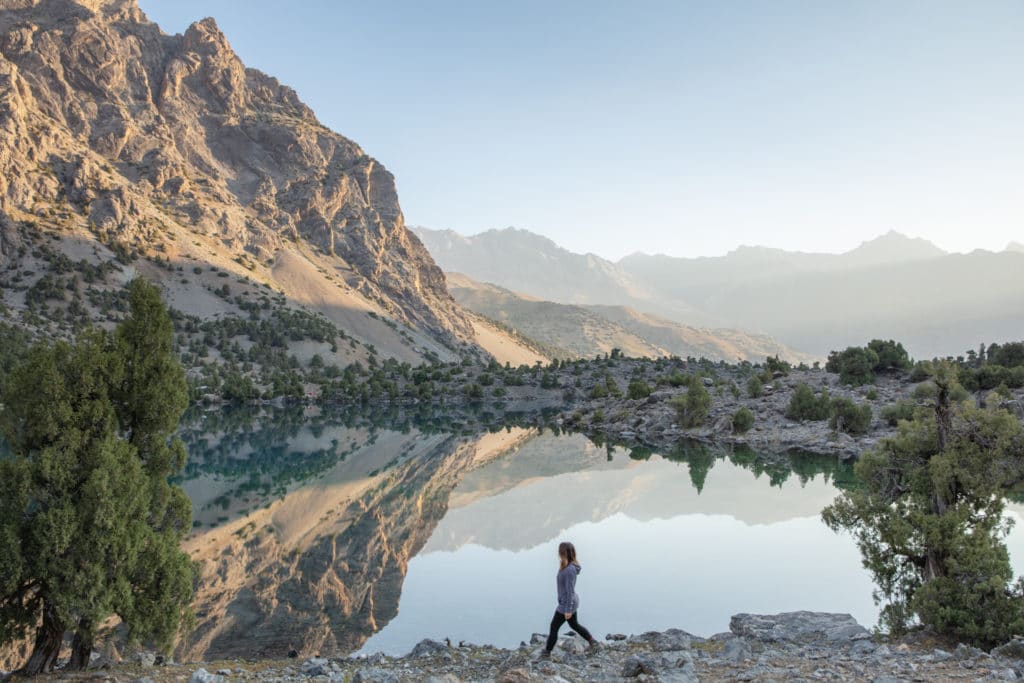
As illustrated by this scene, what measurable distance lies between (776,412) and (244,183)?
14446 cm

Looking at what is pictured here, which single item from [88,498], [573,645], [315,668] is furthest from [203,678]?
[573,645]

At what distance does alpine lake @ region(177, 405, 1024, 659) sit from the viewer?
16531 millimetres

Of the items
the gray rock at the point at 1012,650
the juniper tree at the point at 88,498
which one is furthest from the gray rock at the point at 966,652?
the juniper tree at the point at 88,498

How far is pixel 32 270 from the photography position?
97.9 metres

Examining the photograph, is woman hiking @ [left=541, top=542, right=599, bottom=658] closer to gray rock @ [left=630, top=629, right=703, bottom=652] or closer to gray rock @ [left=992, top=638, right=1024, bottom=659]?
gray rock @ [left=630, top=629, right=703, bottom=652]

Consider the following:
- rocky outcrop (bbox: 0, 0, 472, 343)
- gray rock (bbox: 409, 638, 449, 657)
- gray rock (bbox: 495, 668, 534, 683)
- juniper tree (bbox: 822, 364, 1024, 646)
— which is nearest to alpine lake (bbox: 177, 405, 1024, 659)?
gray rock (bbox: 409, 638, 449, 657)

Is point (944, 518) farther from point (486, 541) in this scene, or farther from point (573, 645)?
point (486, 541)

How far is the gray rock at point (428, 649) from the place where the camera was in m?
12.8

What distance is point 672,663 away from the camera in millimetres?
10391

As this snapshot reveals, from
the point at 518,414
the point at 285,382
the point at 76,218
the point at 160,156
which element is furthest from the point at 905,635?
the point at 160,156

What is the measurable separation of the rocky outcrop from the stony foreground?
4628 inches

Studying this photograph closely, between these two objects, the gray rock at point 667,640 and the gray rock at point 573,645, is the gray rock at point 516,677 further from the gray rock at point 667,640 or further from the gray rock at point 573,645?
the gray rock at point 667,640

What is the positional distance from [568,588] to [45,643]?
8.07 meters

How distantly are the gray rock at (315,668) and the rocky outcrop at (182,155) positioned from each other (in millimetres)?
117386
